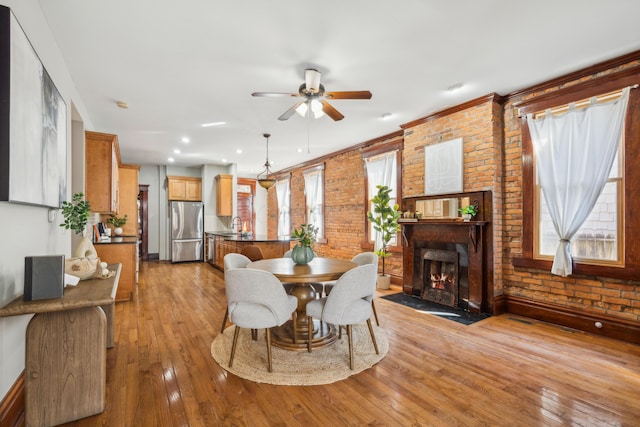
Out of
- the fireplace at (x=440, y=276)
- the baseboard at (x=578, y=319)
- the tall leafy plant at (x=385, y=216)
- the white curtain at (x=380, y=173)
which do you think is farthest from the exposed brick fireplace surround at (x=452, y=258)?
the white curtain at (x=380, y=173)

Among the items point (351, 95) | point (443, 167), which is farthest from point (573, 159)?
point (351, 95)

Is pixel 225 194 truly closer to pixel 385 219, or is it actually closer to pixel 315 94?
pixel 385 219

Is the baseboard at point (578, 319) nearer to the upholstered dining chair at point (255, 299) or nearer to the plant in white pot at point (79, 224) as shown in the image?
the upholstered dining chair at point (255, 299)

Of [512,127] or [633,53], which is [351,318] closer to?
[512,127]

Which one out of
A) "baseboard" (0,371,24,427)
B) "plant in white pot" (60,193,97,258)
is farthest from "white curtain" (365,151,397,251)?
"baseboard" (0,371,24,427)

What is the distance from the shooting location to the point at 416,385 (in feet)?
7.20

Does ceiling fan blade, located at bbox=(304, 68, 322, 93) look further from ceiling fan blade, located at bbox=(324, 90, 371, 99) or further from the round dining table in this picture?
the round dining table

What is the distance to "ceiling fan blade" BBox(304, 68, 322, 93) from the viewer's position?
287 centimetres

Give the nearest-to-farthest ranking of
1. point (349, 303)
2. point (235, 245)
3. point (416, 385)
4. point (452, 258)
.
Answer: point (416, 385) → point (349, 303) → point (452, 258) → point (235, 245)

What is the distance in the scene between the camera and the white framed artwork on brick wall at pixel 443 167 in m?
4.11

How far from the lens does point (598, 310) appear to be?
3.11 metres

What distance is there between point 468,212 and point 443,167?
2.57 ft

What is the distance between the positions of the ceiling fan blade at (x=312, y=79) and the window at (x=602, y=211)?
2.60m

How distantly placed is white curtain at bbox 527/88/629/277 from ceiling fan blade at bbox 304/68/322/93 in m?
2.61
